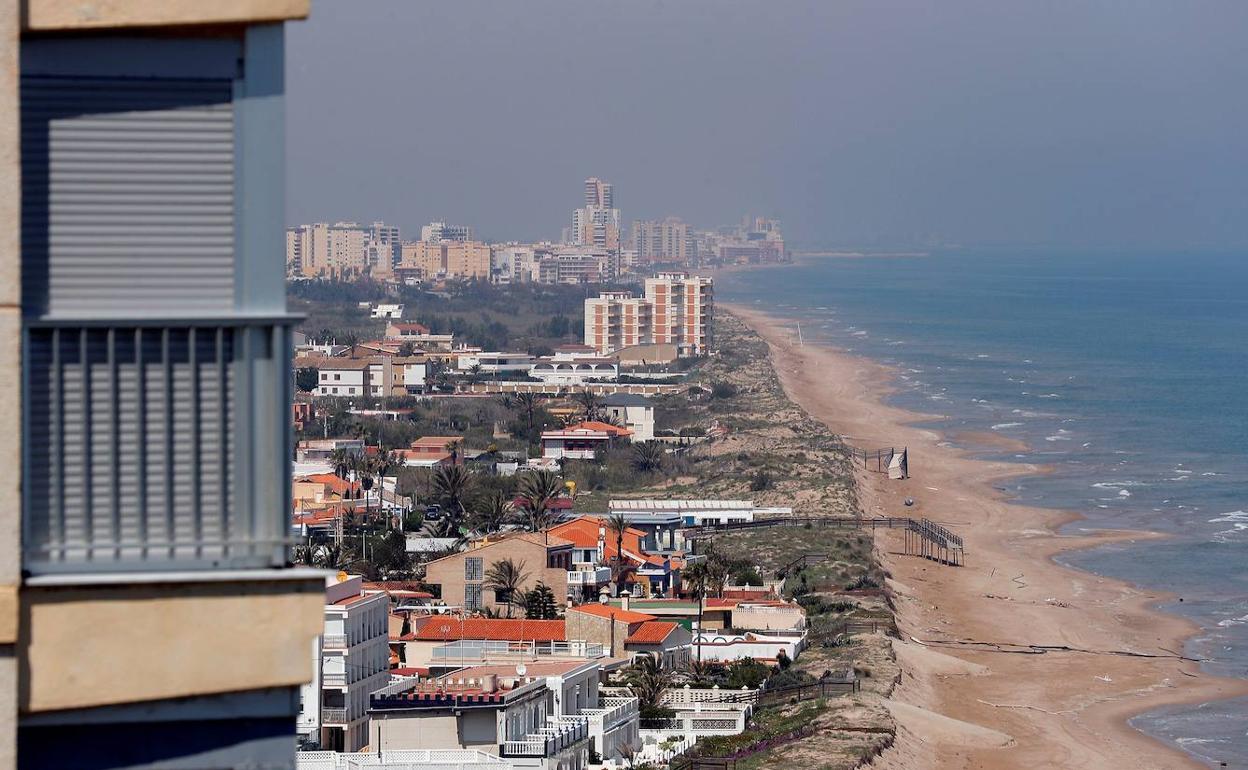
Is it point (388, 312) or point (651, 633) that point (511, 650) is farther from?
point (388, 312)

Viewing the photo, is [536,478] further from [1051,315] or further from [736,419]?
[1051,315]

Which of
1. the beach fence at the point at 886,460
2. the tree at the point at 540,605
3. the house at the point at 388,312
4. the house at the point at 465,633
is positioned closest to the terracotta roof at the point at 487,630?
the house at the point at 465,633

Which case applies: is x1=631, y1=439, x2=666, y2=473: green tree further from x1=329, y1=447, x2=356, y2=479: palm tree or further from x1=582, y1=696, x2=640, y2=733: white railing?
x1=582, y1=696, x2=640, y2=733: white railing

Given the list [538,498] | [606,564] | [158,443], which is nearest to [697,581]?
[606,564]

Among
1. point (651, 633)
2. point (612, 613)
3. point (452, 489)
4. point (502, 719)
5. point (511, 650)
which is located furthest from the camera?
point (452, 489)

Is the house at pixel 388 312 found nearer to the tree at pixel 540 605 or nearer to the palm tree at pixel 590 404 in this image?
the palm tree at pixel 590 404

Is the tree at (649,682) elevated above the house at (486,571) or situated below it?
below
